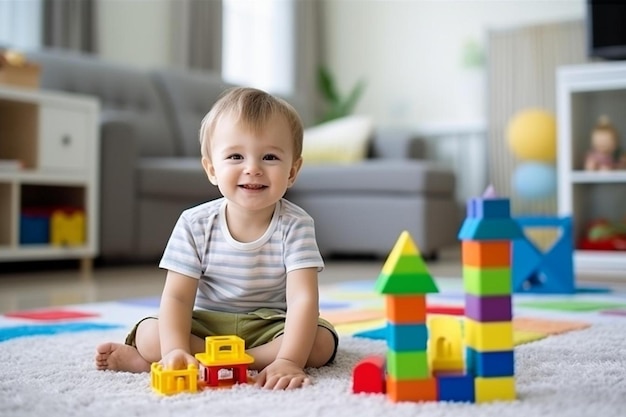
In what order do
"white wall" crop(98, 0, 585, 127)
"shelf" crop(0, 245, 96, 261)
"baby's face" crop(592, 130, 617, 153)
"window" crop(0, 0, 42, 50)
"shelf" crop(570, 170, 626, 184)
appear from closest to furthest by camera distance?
"shelf" crop(0, 245, 96, 261) < "shelf" crop(570, 170, 626, 184) < "baby's face" crop(592, 130, 617, 153) < "window" crop(0, 0, 42, 50) < "white wall" crop(98, 0, 585, 127)

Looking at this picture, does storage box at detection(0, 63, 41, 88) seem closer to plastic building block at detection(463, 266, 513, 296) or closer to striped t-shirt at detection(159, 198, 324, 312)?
striped t-shirt at detection(159, 198, 324, 312)

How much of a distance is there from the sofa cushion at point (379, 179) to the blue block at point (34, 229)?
1230 mm

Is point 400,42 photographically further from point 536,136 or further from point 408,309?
point 408,309

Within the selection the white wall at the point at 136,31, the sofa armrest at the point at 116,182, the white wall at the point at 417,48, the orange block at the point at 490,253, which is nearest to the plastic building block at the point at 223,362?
the orange block at the point at 490,253

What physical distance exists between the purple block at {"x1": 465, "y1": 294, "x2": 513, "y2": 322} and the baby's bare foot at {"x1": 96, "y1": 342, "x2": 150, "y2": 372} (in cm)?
50

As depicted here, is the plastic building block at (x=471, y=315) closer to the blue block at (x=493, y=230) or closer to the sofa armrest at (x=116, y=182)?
the blue block at (x=493, y=230)

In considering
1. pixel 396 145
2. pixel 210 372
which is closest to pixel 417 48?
pixel 396 145

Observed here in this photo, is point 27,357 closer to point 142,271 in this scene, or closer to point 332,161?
point 142,271

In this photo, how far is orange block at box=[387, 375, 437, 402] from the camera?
33.3 inches

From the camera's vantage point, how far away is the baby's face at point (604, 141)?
3303 mm

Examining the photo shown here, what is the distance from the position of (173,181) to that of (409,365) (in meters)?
2.55

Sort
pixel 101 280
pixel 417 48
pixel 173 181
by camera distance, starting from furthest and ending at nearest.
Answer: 1. pixel 417 48
2. pixel 173 181
3. pixel 101 280

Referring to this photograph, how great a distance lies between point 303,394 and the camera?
0.91 m

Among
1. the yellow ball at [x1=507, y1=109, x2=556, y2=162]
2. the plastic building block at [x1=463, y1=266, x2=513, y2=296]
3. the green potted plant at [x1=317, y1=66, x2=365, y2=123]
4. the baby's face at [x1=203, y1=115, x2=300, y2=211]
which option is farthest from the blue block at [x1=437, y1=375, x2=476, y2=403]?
the green potted plant at [x1=317, y1=66, x2=365, y2=123]
